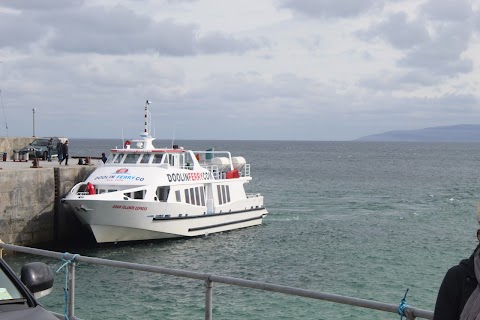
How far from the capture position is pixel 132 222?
29.7 metres

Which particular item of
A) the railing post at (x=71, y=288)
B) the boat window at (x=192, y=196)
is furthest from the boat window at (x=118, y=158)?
the railing post at (x=71, y=288)

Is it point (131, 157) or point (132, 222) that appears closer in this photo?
point (132, 222)

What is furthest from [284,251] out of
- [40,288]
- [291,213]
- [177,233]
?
[40,288]

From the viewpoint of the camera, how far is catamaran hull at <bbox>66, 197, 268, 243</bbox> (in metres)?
29.2

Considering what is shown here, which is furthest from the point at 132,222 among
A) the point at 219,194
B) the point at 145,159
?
the point at 219,194

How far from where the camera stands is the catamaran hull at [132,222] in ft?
95.9

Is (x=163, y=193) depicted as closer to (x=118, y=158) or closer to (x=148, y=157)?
(x=148, y=157)

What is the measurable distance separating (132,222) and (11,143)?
85.6ft

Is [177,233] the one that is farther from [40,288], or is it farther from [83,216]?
[40,288]

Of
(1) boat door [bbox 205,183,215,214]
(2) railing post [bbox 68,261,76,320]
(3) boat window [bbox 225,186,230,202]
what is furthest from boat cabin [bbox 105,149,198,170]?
(2) railing post [bbox 68,261,76,320]

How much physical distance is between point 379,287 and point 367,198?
3407 centimetres

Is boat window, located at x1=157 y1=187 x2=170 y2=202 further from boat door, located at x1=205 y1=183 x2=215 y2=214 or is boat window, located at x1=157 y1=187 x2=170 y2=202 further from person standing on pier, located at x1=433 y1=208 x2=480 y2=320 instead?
person standing on pier, located at x1=433 y1=208 x2=480 y2=320

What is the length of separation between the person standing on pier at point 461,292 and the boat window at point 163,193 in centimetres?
2722

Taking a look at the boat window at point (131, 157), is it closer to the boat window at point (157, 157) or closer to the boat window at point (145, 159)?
the boat window at point (145, 159)
